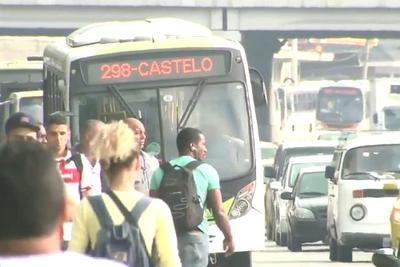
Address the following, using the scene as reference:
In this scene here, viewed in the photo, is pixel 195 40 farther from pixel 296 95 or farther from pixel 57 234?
pixel 296 95

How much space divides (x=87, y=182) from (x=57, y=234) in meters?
7.30

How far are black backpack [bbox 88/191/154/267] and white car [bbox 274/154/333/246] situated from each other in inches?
915

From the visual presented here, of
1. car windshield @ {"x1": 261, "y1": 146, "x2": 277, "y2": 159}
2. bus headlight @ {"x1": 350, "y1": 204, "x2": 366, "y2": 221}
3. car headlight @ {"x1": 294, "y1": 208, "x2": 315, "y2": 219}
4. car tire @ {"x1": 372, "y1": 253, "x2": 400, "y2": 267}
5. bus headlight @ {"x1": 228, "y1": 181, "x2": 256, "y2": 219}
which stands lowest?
car windshield @ {"x1": 261, "y1": 146, "x2": 277, "y2": 159}

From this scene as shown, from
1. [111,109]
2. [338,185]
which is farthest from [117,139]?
[338,185]

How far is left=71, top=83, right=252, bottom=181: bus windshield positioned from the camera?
1950cm

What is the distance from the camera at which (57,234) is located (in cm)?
421

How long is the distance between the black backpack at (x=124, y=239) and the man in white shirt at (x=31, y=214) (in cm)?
375

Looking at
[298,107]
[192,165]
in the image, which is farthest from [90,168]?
[298,107]

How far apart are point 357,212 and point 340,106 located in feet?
230

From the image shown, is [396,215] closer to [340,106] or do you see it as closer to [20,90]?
[20,90]

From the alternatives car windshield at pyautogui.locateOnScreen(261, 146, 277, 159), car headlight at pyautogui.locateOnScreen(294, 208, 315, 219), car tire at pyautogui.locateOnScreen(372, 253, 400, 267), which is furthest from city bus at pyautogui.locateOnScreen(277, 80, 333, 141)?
car tire at pyautogui.locateOnScreen(372, 253, 400, 267)

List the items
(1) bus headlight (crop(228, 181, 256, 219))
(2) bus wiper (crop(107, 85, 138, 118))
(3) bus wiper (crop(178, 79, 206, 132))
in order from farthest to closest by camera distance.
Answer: (2) bus wiper (crop(107, 85, 138, 118)) → (3) bus wiper (crop(178, 79, 206, 132)) → (1) bus headlight (crop(228, 181, 256, 219))

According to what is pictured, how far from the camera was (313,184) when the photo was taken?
30172 mm

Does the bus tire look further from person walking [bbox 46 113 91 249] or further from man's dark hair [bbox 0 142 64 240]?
man's dark hair [bbox 0 142 64 240]
